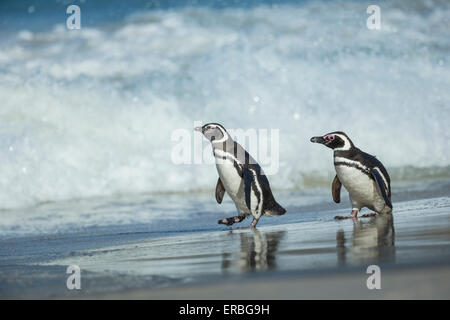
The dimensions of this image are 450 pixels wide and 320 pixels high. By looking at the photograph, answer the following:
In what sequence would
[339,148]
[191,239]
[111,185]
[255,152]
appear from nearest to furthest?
[191,239] → [339,148] → [111,185] → [255,152]

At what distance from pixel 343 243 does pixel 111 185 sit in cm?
824

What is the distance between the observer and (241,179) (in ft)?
19.5

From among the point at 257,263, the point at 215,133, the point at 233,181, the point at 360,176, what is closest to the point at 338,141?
the point at 360,176

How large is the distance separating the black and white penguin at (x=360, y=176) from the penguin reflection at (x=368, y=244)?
29.3 inches

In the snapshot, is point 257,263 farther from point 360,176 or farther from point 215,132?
point 215,132

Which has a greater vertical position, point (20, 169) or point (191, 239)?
point (20, 169)

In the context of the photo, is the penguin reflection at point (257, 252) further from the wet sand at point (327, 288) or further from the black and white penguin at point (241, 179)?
the black and white penguin at point (241, 179)

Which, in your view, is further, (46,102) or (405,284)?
(46,102)

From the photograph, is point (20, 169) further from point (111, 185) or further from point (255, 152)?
point (255, 152)

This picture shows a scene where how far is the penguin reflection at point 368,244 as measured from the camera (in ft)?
9.33

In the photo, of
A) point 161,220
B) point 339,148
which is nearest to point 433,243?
point 339,148

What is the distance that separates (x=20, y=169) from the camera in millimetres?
11422

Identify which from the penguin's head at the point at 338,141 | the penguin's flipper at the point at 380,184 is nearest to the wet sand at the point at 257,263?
the penguin's flipper at the point at 380,184

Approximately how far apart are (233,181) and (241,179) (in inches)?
3.0
